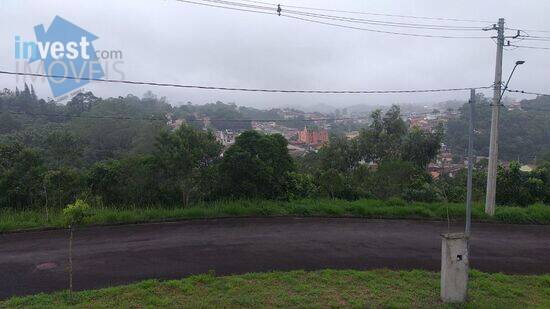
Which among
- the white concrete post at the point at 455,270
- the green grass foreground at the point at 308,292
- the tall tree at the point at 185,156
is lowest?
the green grass foreground at the point at 308,292

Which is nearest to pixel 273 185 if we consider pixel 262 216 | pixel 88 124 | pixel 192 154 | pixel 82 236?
pixel 262 216

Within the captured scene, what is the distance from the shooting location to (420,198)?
11344mm

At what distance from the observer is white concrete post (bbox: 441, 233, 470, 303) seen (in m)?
5.12

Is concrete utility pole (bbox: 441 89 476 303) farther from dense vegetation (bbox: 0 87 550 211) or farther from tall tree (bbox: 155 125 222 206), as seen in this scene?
tall tree (bbox: 155 125 222 206)

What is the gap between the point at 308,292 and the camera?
17.4 ft

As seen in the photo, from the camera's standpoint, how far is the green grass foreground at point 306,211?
907 cm

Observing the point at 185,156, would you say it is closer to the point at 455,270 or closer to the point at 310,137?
the point at 455,270

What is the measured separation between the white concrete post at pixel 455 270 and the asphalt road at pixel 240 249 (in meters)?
1.37

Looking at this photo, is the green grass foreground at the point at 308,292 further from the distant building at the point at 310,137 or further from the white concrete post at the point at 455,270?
the distant building at the point at 310,137

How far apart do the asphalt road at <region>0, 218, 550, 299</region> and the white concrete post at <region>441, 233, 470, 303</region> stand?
54.0 inches

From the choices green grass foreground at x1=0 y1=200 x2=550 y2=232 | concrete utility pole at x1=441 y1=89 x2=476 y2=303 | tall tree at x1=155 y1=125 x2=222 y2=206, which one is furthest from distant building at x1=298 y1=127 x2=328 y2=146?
concrete utility pole at x1=441 y1=89 x2=476 y2=303

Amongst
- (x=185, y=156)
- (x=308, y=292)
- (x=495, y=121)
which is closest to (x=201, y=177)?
(x=185, y=156)

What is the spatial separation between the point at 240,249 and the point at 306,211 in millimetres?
3047

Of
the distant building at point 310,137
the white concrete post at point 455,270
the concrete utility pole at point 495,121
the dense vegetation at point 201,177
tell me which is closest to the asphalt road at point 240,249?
the concrete utility pole at point 495,121
